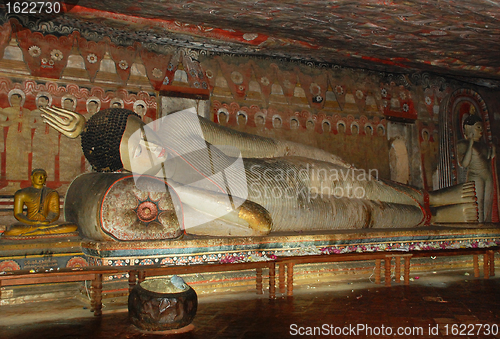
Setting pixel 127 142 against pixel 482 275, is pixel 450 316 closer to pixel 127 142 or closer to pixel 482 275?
pixel 482 275

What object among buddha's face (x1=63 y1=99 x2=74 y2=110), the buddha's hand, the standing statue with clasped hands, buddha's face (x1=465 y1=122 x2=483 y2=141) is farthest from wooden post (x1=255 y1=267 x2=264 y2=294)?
buddha's face (x1=465 y1=122 x2=483 y2=141)

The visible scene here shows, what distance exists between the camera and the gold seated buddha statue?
10.9 ft

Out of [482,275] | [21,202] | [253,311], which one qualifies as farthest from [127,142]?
[482,275]

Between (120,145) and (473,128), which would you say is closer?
(120,145)

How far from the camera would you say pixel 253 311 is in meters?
3.01

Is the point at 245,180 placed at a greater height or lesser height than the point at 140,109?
lesser

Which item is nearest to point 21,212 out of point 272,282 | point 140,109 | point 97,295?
point 97,295

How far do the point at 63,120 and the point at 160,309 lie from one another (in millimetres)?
1917

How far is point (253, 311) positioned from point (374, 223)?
198 centimetres

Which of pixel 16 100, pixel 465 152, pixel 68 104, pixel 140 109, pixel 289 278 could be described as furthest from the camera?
pixel 465 152

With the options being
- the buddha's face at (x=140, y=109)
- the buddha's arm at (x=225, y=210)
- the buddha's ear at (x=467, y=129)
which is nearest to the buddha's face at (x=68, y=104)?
the buddha's face at (x=140, y=109)

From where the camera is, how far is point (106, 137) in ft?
11.6

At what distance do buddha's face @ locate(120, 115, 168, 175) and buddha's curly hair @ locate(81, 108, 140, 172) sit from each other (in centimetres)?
5

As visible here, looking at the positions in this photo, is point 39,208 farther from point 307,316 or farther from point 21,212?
point 307,316
